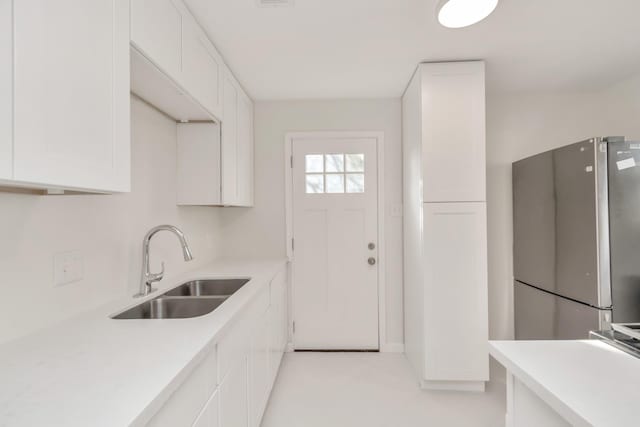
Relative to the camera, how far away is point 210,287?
6.94 feet

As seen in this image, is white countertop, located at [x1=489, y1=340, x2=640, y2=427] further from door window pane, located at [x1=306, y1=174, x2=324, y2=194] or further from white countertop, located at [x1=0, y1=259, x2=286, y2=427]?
door window pane, located at [x1=306, y1=174, x2=324, y2=194]

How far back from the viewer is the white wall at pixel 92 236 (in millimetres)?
1081

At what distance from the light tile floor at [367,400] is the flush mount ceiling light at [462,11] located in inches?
91.4

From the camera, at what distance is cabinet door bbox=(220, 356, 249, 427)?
1256mm

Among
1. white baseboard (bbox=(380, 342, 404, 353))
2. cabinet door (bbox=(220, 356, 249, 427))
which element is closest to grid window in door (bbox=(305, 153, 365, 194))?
white baseboard (bbox=(380, 342, 404, 353))

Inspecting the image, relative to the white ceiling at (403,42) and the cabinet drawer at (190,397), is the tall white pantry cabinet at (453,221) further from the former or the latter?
the cabinet drawer at (190,397)

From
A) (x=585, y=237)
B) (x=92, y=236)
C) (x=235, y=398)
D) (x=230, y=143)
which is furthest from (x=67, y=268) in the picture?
(x=585, y=237)

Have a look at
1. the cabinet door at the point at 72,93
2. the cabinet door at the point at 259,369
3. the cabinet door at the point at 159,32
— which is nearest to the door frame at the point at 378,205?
the cabinet door at the point at 259,369

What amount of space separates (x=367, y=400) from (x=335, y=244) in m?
1.31

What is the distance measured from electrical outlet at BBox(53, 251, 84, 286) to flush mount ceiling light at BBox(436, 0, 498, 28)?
1.98m

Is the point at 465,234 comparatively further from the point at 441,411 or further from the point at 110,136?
the point at 110,136

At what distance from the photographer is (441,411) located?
212 centimetres

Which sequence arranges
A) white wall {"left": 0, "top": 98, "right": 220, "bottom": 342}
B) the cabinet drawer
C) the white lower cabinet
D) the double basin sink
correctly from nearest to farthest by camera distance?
the cabinet drawer, the white lower cabinet, white wall {"left": 0, "top": 98, "right": 220, "bottom": 342}, the double basin sink

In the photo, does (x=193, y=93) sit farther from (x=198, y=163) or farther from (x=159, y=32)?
(x=198, y=163)
